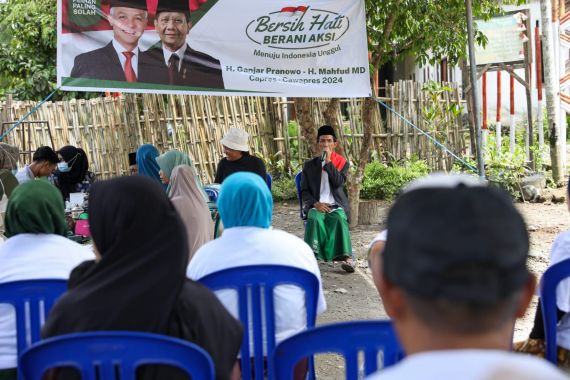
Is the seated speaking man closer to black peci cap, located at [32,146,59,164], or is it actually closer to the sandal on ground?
the sandal on ground

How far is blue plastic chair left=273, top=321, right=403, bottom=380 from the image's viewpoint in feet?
6.58

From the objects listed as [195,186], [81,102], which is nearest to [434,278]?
[195,186]

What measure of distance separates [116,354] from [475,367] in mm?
1245

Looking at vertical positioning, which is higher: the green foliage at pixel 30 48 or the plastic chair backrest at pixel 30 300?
the green foliage at pixel 30 48

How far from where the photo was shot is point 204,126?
Answer: 39.1ft

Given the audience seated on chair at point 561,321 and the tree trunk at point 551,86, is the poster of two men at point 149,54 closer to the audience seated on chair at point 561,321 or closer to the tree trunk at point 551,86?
the audience seated on chair at point 561,321

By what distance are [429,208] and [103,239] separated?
1.37m

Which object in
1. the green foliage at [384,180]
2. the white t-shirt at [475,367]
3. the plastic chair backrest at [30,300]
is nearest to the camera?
the white t-shirt at [475,367]

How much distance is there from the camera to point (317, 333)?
200 cm

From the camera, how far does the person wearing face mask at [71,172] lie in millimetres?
7417

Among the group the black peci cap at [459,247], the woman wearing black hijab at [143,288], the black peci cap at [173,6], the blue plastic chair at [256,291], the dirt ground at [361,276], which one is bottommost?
the dirt ground at [361,276]

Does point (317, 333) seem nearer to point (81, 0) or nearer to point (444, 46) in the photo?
point (81, 0)

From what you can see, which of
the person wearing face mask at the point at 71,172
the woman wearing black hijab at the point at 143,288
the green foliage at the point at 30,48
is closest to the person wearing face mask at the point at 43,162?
the person wearing face mask at the point at 71,172

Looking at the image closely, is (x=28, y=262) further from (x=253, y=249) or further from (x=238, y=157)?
(x=238, y=157)
